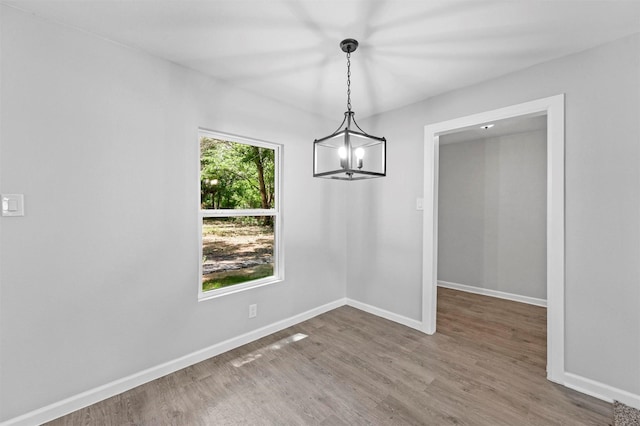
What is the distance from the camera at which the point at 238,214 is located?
2801 millimetres

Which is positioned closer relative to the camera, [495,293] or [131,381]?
[131,381]

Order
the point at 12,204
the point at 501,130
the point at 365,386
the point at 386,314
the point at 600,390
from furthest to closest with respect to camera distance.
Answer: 1. the point at 501,130
2. the point at 386,314
3. the point at 365,386
4. the point at 600,390
5. the point at 12,204

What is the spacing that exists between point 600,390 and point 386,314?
1.84m

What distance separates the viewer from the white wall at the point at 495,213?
3961mm

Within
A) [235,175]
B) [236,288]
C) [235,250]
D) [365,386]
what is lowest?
[365,386]

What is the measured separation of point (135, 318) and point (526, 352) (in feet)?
10.9

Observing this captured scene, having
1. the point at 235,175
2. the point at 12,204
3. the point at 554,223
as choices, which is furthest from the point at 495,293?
the point at 12,204

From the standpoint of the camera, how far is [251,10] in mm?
1703

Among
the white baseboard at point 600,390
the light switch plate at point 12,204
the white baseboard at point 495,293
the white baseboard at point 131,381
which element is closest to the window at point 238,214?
the white baseboard at point 131,381

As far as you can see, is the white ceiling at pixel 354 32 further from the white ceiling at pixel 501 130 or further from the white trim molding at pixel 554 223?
the white ceiling at pixel 501 130

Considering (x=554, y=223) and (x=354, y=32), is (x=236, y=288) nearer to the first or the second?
(x=354, y=32)

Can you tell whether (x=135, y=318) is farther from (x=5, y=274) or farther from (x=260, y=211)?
(x=260, y=211)

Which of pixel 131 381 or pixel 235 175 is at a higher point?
pixel 235 175

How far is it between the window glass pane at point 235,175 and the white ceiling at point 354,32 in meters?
0.63
